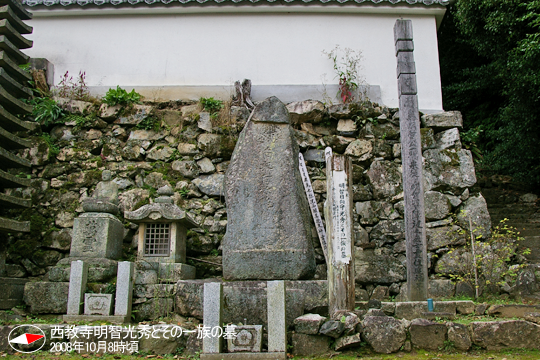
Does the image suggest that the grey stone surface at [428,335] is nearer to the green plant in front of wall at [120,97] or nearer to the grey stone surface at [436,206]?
the grey stone surface at [436,206]

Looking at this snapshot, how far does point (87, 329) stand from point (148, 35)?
707cm

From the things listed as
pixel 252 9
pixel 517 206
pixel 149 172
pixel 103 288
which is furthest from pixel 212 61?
pixel 517 206

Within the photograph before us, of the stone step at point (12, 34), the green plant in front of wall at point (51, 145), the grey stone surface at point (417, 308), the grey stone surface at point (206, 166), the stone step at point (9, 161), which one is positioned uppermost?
the stone step at point (12, 34)

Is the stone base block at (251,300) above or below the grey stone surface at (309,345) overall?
above

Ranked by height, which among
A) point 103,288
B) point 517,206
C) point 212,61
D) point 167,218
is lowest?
point 103,288

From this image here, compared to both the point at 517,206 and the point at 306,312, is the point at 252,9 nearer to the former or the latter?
the point at 306,312

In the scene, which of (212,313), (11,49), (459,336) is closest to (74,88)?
(11,49)

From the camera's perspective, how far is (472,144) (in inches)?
383

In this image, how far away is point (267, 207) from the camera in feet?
22.1

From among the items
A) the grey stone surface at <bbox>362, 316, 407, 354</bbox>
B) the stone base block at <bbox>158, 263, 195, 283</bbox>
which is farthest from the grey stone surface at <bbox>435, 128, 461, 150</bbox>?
the stone base block at <bbox>158, 263, 195, 283</bbox>

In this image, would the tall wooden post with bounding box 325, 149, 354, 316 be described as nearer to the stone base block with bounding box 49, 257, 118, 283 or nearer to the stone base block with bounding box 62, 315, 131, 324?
the stone base block with bounding box 62, 315, 131, 324

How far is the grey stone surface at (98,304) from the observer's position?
19.6 ft

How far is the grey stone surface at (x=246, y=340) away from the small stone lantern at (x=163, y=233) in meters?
2.42

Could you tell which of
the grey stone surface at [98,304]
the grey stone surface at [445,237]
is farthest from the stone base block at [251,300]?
the grey stone surface at [445,237]
